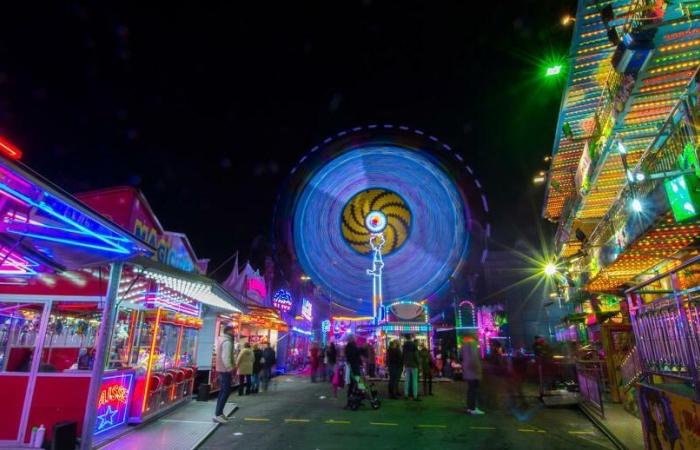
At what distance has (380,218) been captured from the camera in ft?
135

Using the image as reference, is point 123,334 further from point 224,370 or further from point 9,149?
point 9,149

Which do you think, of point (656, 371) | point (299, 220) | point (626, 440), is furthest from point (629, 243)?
point (299, 220)

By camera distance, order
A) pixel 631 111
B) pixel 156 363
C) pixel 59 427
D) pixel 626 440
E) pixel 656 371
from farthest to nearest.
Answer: pixel 156 363
pixel 631 111
pixel 626 440
pixel 59 427
pixel 656 371

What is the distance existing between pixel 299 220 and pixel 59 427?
32213mm

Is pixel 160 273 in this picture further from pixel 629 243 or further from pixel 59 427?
pixel 629 243

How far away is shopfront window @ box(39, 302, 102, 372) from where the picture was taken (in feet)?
29.8

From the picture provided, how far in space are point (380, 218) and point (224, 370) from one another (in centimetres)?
3347

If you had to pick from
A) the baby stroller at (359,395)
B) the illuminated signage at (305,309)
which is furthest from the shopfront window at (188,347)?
the illuminated signage at (305,309)

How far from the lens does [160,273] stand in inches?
284

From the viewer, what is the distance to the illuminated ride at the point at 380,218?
35.2m

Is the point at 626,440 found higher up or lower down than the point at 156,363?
lower down

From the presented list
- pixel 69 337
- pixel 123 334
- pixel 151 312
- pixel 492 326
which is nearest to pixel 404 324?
pixel 151 312

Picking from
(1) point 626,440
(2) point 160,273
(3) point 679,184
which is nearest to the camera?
(3) point 679,184

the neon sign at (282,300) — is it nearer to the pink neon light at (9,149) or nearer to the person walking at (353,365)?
the person walking at (353,365)
